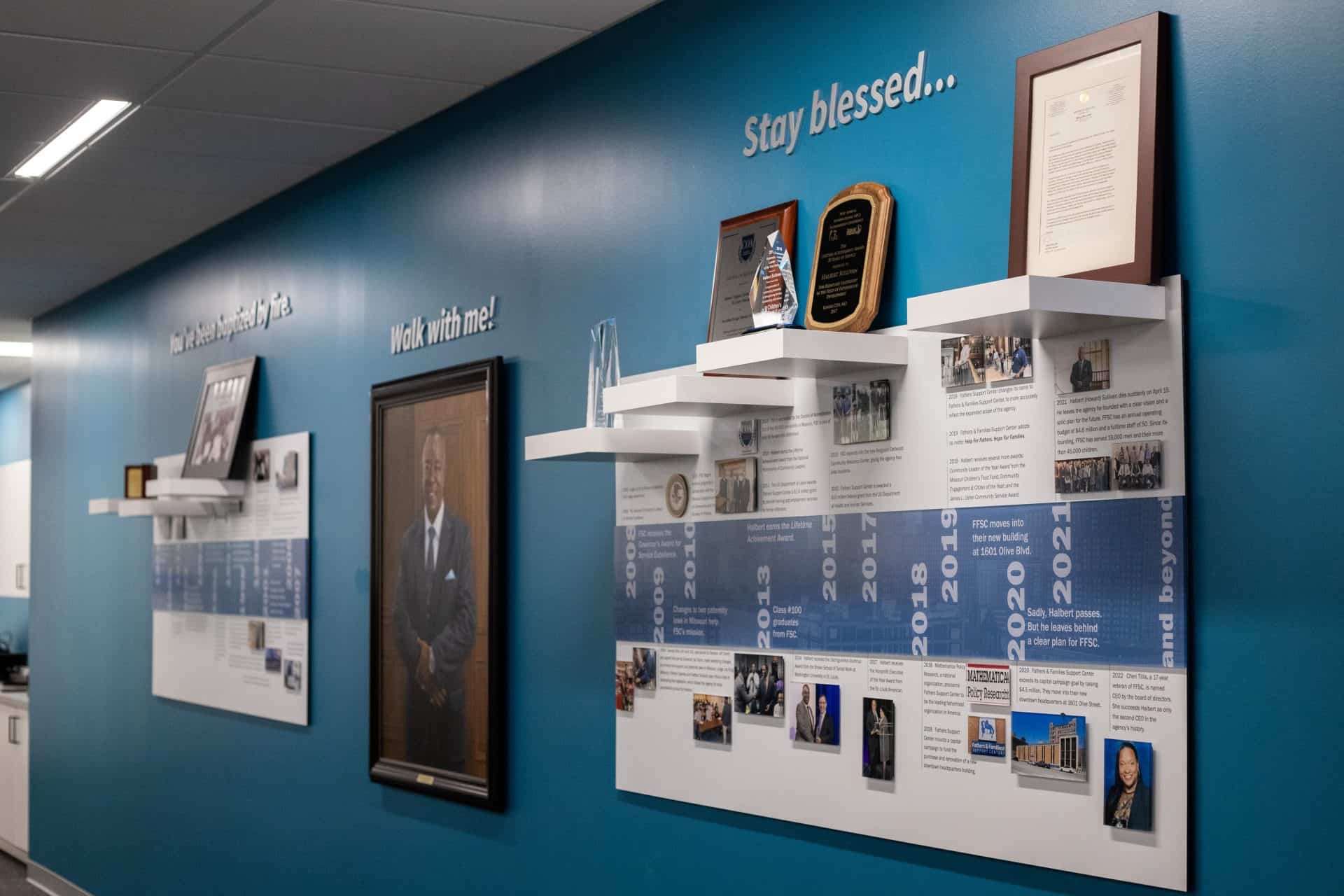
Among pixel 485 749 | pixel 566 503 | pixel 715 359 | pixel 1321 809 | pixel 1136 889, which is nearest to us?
pixel 1321 809

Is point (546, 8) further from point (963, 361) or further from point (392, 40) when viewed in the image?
point (963, 361)

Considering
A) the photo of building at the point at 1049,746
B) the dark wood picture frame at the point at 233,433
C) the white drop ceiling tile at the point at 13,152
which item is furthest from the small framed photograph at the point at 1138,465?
the dark wood picture frame at the point at 233,433

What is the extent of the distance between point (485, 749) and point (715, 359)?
1.73m

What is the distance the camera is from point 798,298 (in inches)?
122

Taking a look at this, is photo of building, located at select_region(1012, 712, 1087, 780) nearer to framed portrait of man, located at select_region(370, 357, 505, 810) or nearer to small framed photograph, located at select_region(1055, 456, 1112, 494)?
small framed photograph, located at select_region(1055, 456, 1112, 494)

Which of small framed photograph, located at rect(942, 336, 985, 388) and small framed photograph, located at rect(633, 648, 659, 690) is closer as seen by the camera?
small framed photograph, located at rect(942, 336, 985, 388)

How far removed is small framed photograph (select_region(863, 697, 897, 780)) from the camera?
2787 millimetres

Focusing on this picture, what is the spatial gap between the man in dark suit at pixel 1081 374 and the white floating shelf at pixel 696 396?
0.73 m

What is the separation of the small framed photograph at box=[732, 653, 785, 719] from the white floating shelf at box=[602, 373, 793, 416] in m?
0.52

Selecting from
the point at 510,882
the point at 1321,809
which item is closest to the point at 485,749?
the point at 510,882

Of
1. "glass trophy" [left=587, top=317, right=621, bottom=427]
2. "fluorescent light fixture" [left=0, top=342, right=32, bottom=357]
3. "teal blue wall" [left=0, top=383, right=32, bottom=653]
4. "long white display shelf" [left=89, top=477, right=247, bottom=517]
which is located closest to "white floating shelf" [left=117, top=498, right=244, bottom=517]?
"long white display shelf" [left=89, top=477, right=247, bottom=517]

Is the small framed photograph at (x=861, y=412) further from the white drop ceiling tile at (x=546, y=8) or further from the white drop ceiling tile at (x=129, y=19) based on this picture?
the white drop ceiling tile at (x=129, y=19)

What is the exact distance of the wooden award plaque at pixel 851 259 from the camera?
2834 mm

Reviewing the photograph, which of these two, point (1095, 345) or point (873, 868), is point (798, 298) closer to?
point (1095, 345)
